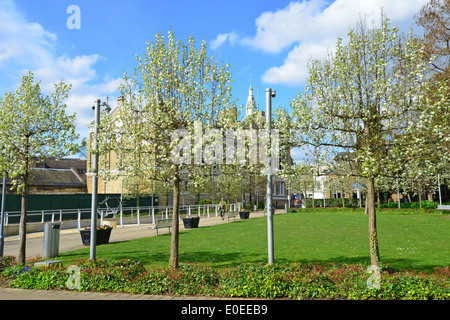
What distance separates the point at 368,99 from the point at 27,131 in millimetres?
9365

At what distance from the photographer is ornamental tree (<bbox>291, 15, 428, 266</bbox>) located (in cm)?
806

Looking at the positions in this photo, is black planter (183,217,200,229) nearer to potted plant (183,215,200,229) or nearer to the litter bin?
potted plant (183,215,200,229)

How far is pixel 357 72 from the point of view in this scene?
8367mm

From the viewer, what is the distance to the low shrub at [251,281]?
6.55 meters

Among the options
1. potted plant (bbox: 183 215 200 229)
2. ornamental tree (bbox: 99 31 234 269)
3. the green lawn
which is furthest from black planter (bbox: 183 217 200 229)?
ornamental tree (bbox: 99 31 234 269)

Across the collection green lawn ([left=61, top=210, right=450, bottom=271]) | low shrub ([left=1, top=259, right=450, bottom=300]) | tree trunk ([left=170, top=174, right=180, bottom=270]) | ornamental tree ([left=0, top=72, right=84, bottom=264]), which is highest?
ornamental tree ([left=0, top=72, right=84, bottom=264])

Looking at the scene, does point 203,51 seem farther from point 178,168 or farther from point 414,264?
point 414,264

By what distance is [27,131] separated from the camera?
10.6 meters

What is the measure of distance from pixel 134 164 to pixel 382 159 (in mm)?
5773

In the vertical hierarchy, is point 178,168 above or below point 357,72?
below

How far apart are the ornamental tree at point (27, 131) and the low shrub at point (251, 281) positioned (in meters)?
2.82

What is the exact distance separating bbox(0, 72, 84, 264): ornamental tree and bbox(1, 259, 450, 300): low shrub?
111 inches

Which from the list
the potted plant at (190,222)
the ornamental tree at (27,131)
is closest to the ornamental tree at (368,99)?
the ornamental tree at (27,131)

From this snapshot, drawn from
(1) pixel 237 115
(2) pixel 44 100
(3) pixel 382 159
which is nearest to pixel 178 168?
(1) pixel 237 115
